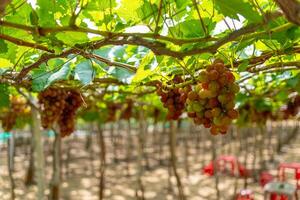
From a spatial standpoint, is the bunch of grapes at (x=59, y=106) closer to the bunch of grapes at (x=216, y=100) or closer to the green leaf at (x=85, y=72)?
the green leaf at (x=85, y=72)

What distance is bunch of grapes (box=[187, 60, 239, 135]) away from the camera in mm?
1312

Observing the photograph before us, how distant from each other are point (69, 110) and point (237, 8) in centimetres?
192

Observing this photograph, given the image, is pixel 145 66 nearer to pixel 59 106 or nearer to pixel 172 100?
pixel 172 100

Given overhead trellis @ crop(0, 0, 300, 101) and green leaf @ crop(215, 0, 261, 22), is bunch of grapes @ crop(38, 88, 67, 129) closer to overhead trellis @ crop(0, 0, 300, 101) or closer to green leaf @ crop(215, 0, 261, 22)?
overhead trellis @ crop(0, 0, 300, 101)

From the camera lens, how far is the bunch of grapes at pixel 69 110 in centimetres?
284

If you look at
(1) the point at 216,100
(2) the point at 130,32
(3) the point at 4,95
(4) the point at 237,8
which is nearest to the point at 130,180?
(3) the point at 4,95

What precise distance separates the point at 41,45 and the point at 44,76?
0.75 feet

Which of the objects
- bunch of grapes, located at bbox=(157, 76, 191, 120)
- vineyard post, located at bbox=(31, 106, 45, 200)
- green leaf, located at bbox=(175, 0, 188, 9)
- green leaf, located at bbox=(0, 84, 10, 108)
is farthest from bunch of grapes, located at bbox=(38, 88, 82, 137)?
green leaf, located at bbox=(175, 0, 188, 9)

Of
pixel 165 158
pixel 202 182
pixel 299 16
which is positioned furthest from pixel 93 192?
pixel 299 16

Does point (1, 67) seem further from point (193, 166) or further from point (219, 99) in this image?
point (193, 166)

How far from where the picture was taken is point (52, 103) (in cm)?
266

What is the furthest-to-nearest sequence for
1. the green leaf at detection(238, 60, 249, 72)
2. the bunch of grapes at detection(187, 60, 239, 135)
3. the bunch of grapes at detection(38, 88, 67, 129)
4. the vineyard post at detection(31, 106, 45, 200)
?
the vineyard post at detection(31, 106, 45, 200)
the bunch of grapes at detection(38, 88, 67, 129)
the green leaf at detection(238, 60, 249, 72)
the bunch of grapes at detection(187, 60, 239, 135)

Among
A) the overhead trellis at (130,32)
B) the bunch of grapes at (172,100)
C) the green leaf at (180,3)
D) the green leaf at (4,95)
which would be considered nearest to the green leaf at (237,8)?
the overhead trellis at (130,32)

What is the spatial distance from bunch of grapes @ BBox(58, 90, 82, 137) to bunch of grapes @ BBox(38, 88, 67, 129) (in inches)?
4.8
